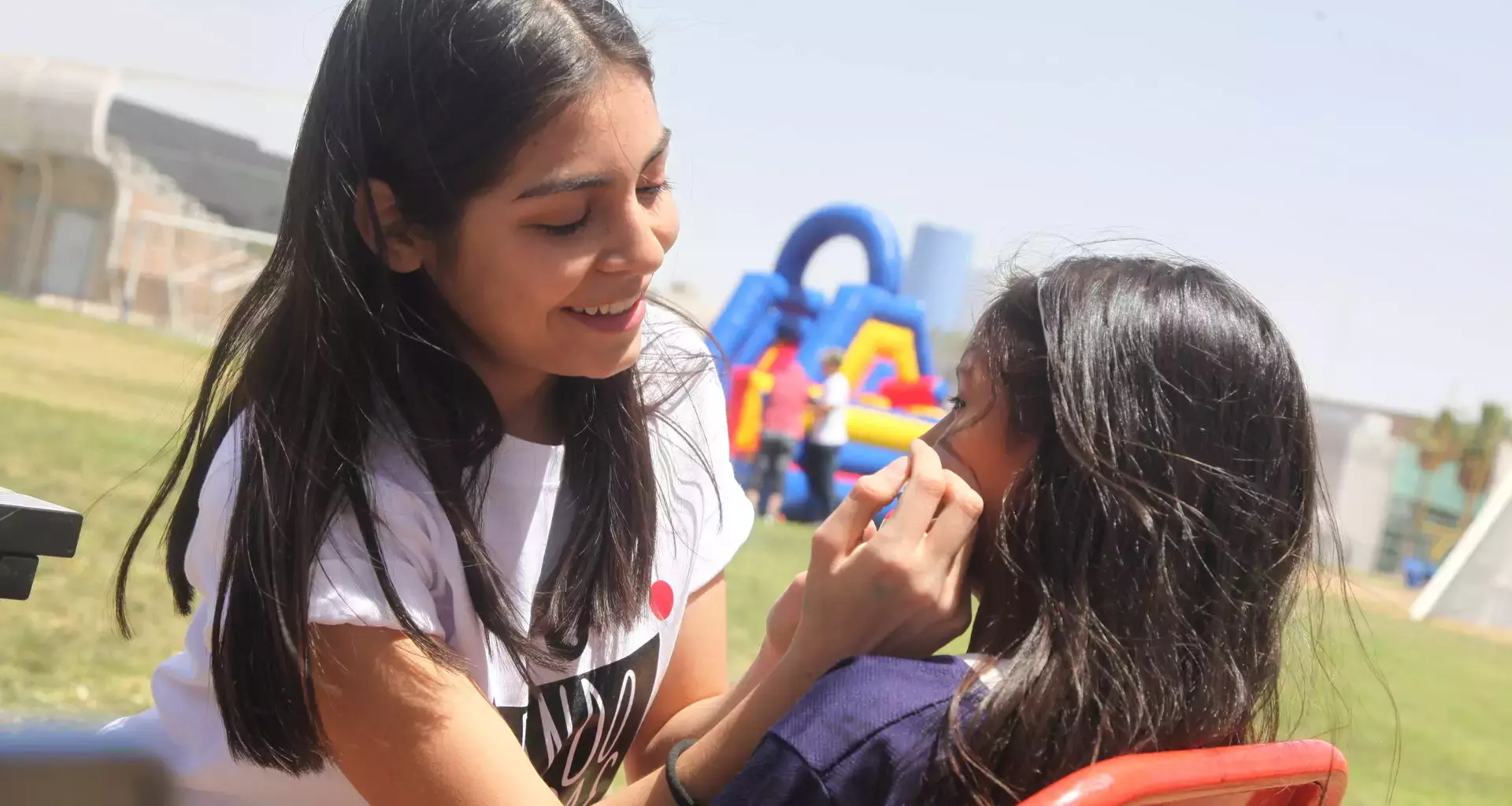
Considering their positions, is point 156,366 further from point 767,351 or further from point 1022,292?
point 1022,292

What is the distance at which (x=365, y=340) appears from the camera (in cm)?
142

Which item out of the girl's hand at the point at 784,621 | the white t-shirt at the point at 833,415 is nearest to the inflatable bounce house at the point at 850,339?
the white t-shirt at the point at 833,415

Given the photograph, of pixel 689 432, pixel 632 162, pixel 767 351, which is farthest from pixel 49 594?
pixel 767 351

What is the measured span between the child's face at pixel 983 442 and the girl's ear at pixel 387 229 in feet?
2.03

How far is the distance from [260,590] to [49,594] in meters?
4.40

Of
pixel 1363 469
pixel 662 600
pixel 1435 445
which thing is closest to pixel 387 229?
pixel 662 600

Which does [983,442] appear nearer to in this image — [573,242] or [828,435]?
[573,242]

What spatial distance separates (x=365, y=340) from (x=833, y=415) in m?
9.02

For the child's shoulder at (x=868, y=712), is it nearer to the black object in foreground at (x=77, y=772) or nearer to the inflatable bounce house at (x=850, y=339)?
the black object in foreground at (x=77, y=772)

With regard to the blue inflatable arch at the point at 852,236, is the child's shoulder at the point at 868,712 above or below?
below

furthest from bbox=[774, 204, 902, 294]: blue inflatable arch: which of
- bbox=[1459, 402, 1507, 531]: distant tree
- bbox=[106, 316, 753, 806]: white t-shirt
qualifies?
bbox=[1459, 402, 1507, 531]: distant tree

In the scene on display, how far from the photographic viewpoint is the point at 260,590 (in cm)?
128

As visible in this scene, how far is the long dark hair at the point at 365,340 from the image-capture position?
1.30 m

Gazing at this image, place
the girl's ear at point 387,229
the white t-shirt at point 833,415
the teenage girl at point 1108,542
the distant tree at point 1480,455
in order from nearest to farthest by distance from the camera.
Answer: the teenage girl at point 1108,542, the girl's ear at point 387,229, the white t-shirt at point 833,415, the distant tree at point 1480,455
